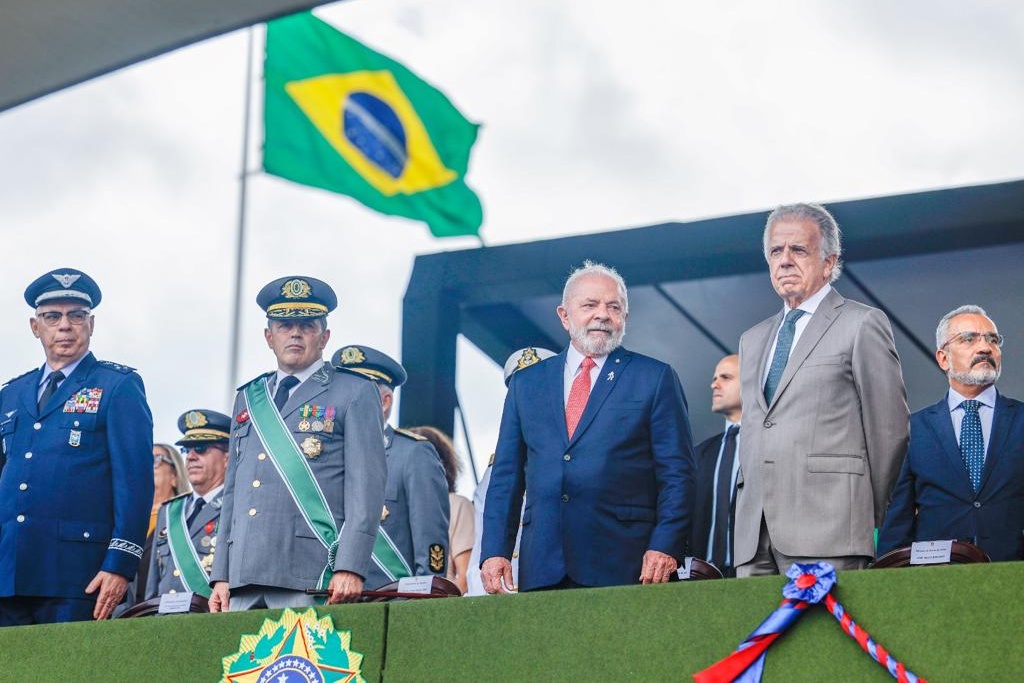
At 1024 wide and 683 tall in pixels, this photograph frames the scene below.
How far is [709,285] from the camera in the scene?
830 centimetres

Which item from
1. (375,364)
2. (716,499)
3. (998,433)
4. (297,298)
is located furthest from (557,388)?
(375,364)

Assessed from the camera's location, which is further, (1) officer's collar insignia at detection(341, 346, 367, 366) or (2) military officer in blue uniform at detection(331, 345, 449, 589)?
(1) officer's collar insignia at detection(341, 346, 367, 366)

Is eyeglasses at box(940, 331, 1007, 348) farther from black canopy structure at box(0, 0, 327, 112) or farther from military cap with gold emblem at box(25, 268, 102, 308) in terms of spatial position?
black canopy structure at box(0, 0, 327, 112)

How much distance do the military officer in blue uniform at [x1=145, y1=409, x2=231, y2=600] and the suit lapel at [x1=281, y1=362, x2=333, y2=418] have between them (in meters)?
1.09

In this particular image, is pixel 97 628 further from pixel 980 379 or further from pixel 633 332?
pixel 633 332

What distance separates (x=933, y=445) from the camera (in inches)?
163

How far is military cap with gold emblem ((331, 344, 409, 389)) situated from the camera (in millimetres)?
5518

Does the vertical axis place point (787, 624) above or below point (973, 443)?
below

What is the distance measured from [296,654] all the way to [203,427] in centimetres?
230

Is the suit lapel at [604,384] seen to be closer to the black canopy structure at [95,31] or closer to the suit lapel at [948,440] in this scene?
the suit lapel at [948,440]

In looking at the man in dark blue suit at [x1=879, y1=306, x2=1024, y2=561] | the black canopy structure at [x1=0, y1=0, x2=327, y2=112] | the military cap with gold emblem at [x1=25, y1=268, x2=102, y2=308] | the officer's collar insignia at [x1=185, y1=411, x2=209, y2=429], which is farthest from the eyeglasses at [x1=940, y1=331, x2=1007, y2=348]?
the black canopy structure at [x1=0, y1=0, x2=327, y2=112]

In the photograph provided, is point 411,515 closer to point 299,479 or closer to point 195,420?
point 299,479

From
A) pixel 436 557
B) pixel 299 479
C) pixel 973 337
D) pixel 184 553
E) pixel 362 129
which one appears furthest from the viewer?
pixel 362 129

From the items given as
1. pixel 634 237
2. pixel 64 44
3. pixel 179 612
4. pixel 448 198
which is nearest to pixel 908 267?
pixel 634 237
